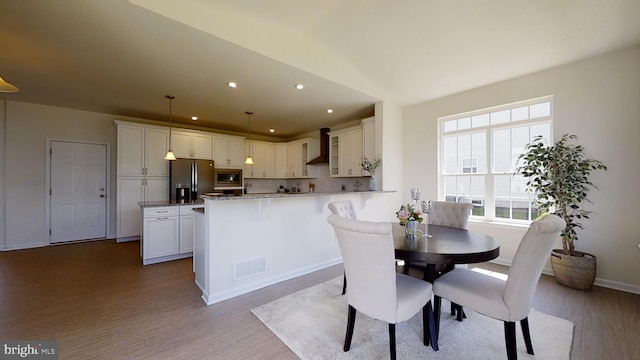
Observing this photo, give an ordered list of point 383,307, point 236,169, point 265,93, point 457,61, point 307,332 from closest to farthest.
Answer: point 383,307 → point 307,332 → point 457,61 → point 265,93 → point 236,169

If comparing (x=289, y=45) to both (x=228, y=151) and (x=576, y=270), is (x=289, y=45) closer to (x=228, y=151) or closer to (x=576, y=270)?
(x=228, y=151)

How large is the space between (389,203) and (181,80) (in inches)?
154

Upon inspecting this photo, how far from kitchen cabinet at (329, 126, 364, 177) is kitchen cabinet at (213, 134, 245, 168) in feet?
7.82

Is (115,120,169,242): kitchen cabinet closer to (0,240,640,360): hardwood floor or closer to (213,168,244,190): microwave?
(213,168,244,190): microwave

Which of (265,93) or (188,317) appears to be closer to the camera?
(188,317)

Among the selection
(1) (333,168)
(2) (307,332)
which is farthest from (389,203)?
(2) (307,332)

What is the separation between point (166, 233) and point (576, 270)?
543 centimetres

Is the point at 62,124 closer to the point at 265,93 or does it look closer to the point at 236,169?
the point at 236,169

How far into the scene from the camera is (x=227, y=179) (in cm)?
604

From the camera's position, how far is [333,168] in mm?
5695

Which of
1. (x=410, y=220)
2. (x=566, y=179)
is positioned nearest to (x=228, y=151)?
(x=410, y=220)

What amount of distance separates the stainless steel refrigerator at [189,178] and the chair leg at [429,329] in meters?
4.95

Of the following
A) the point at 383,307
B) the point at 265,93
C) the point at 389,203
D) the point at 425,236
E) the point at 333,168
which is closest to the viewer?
the point at 383,307

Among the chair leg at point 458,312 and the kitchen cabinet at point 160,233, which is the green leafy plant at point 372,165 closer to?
the chair leg at point 458,312
